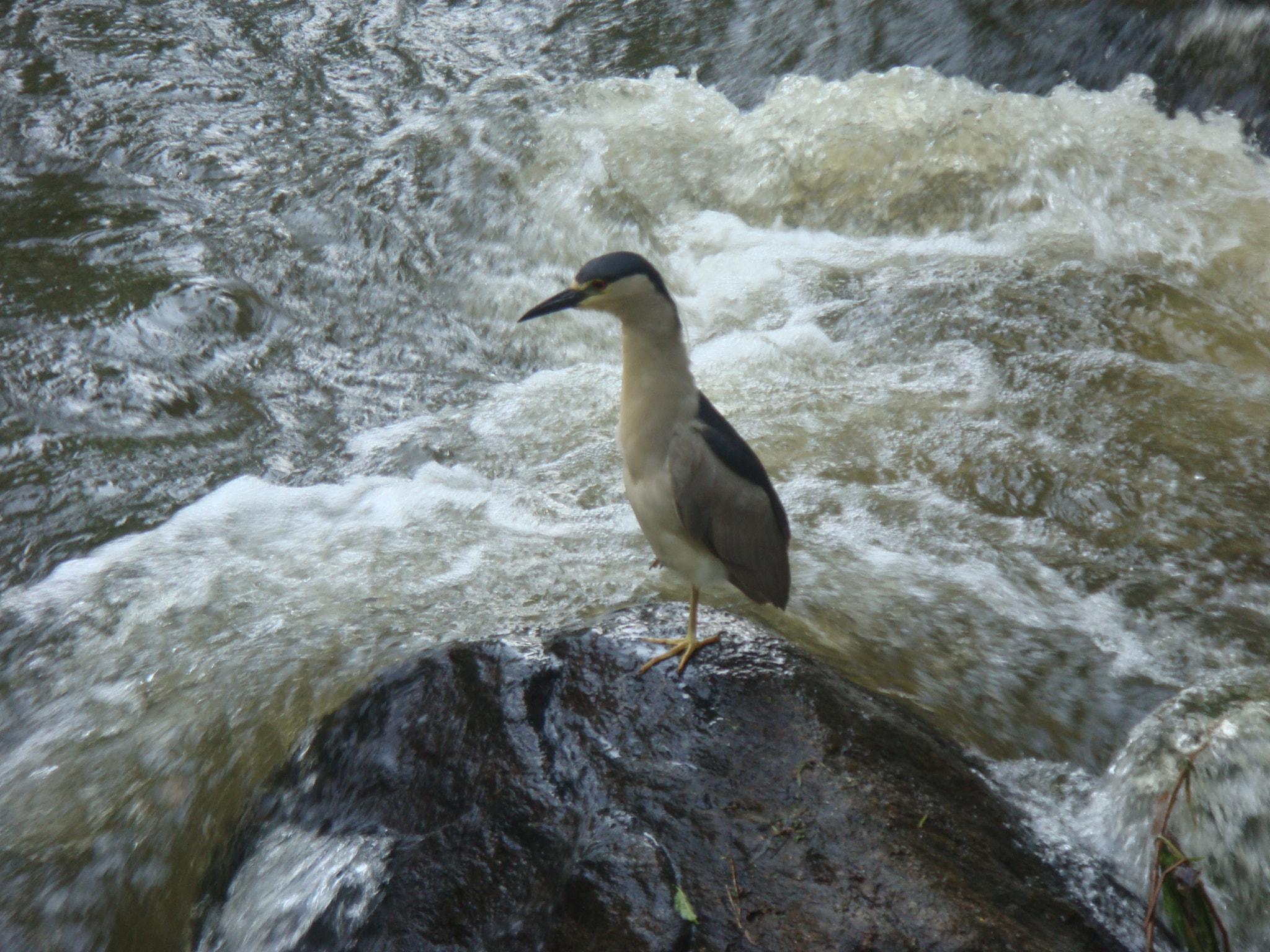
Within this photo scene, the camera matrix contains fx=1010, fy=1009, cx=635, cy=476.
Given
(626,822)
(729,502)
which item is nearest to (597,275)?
(729,502)

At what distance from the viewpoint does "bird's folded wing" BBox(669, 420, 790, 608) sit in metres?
2.82

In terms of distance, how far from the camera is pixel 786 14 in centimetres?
852

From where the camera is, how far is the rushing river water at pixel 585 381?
311cm

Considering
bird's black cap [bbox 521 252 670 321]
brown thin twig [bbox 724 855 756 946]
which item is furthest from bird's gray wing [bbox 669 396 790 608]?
brown thin twig [bbox 724 855 756 946]

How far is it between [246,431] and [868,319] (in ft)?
10.8

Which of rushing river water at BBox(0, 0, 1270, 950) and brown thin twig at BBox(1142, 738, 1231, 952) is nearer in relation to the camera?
brown thin twig at BBox(1142, 738, 1231, 952)

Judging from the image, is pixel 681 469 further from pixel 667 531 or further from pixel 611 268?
pixel 611 268

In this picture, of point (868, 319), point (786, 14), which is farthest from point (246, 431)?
point (786, 14)

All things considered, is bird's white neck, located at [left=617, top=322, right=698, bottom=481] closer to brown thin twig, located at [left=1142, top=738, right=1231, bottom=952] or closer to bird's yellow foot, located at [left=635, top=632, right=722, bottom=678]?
bird's yellow foot, located at [left=635, top=632, right=722, bottom=678]

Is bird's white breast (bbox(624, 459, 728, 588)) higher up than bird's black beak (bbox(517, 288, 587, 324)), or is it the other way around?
bird's black beak (bbox(517, 288, 587, 324))

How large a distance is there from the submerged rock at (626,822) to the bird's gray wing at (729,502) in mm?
212

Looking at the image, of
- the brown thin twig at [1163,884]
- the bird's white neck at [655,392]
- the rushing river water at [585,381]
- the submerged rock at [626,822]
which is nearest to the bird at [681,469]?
the bird's white neck at [655,392]

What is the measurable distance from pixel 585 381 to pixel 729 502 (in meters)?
2.60

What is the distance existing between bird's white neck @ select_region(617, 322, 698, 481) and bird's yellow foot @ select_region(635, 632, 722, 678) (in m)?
0.48
